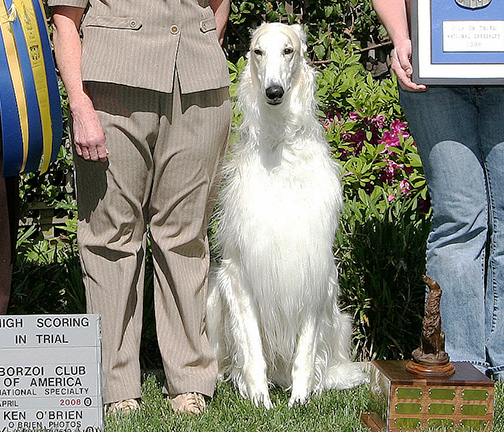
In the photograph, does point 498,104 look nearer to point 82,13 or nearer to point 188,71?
point 188,71

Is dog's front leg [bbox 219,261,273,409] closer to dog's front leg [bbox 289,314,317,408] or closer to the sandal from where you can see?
dog's front leg [bbox 289,314,317,408]

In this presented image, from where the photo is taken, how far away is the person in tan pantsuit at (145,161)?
2.88 meters

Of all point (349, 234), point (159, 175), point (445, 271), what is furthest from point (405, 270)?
point (159, 175)

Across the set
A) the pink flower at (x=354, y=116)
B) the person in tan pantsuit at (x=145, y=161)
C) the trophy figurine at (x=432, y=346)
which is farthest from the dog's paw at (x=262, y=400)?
the pink flower at (x=354, y=116)

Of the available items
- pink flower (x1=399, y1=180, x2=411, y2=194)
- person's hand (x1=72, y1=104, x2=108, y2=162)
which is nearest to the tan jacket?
Answer: person's hand (x1=72, y1=104, x2=108, y2=162)

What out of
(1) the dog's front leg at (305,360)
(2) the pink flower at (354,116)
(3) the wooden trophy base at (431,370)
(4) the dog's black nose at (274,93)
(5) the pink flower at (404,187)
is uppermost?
(4) the dog's black nose at (274,93)

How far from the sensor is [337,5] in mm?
5492

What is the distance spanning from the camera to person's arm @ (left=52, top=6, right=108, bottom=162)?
2.85 metres

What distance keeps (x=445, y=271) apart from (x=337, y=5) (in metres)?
2.88

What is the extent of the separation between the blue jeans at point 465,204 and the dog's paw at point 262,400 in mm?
798

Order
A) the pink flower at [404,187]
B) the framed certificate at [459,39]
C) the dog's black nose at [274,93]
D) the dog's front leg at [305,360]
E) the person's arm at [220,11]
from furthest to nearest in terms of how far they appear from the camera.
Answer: the pink flower at [404,187], the dog's front leg at [305,360], the person's arm at [220,11], the dog's black nose at [274,93], the framed certificate at [459,39]

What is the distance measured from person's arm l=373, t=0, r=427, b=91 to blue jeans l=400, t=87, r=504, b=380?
0.48 ft

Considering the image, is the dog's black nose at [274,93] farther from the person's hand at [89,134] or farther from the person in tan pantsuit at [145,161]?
the person's hand at [89,134]

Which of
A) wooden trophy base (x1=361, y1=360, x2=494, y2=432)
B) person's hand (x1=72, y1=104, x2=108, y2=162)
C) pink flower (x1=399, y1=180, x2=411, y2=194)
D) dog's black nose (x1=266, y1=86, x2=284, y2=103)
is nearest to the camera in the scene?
wooden trophy base (x1=361, y1=360, x2=494, y2=432)
